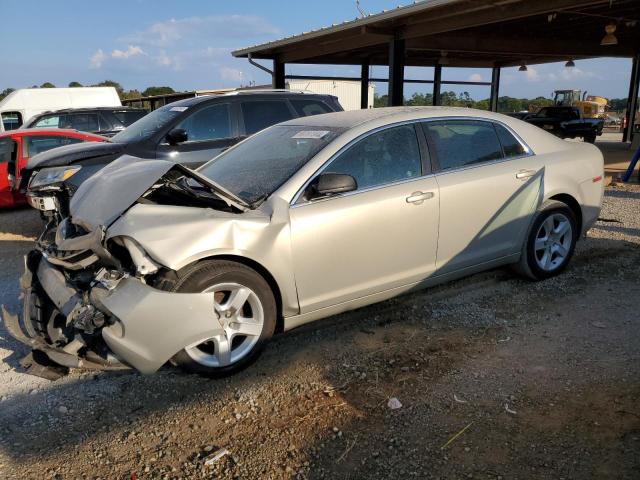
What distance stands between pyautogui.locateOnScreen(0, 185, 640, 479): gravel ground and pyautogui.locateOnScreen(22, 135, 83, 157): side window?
223 inches

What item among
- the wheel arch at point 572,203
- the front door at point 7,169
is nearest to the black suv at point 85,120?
the front door at point 7,169

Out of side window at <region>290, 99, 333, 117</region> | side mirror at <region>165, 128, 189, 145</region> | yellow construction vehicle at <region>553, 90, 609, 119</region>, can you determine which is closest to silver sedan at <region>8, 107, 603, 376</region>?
side mirror at <region>165, 128, 189, 145</region>

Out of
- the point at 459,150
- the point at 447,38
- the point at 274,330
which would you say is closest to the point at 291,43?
the point at 447,38

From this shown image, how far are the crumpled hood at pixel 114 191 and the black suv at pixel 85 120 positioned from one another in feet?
30.5

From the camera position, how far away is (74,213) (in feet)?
12.1

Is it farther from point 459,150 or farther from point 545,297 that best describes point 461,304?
point 459,150

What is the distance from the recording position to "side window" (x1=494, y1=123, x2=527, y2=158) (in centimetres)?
466

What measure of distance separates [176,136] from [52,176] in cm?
150

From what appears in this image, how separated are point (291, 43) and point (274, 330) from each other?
14.5 metres

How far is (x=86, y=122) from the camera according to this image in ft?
41.2

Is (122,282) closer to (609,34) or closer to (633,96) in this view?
(609,34)

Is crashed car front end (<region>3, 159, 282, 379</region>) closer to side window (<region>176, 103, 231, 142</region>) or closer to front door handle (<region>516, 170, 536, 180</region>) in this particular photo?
front door handle (<region>516, 170, 536, 180</region>)

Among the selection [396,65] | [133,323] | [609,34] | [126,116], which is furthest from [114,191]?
[609,34]

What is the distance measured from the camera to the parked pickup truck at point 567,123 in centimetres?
2254
